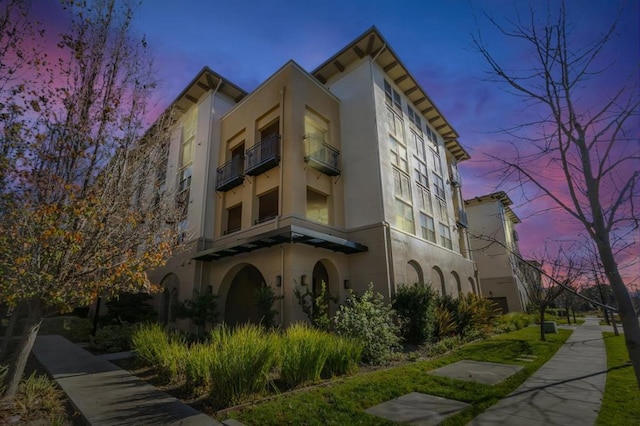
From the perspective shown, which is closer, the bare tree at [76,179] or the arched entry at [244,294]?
the bare tree at [76,179]

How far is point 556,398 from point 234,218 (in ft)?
49.9

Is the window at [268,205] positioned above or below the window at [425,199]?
below

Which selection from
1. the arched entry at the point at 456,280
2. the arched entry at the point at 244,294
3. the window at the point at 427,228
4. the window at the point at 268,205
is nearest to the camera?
the window at the point at 268,205

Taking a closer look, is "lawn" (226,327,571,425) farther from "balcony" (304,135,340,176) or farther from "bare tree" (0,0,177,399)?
"balcony" (304,135,340,176)

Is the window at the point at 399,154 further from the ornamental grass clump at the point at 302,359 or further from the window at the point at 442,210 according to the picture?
the ornamental grass clump at the point at 302,359

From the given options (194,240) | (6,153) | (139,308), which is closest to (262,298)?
(194,240)

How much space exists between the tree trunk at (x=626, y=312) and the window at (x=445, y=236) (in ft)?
62.9

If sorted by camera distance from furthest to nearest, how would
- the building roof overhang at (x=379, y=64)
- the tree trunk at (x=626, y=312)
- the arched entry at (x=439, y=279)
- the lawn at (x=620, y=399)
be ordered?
the arched entry at (x=439, y=279) < the building roof overhang at (x=379, y=64) < the lawn at (x=620, y=399) < the tree trunk at (x=626, y=312)

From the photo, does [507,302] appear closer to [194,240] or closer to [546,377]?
[546,377]

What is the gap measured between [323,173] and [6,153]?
11252 millimetres

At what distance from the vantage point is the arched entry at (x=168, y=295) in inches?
663

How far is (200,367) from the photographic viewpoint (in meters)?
6.30

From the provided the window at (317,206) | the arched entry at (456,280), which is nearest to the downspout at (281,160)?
the window at (317,206)

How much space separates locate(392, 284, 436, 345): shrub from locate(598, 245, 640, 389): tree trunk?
995 cm
